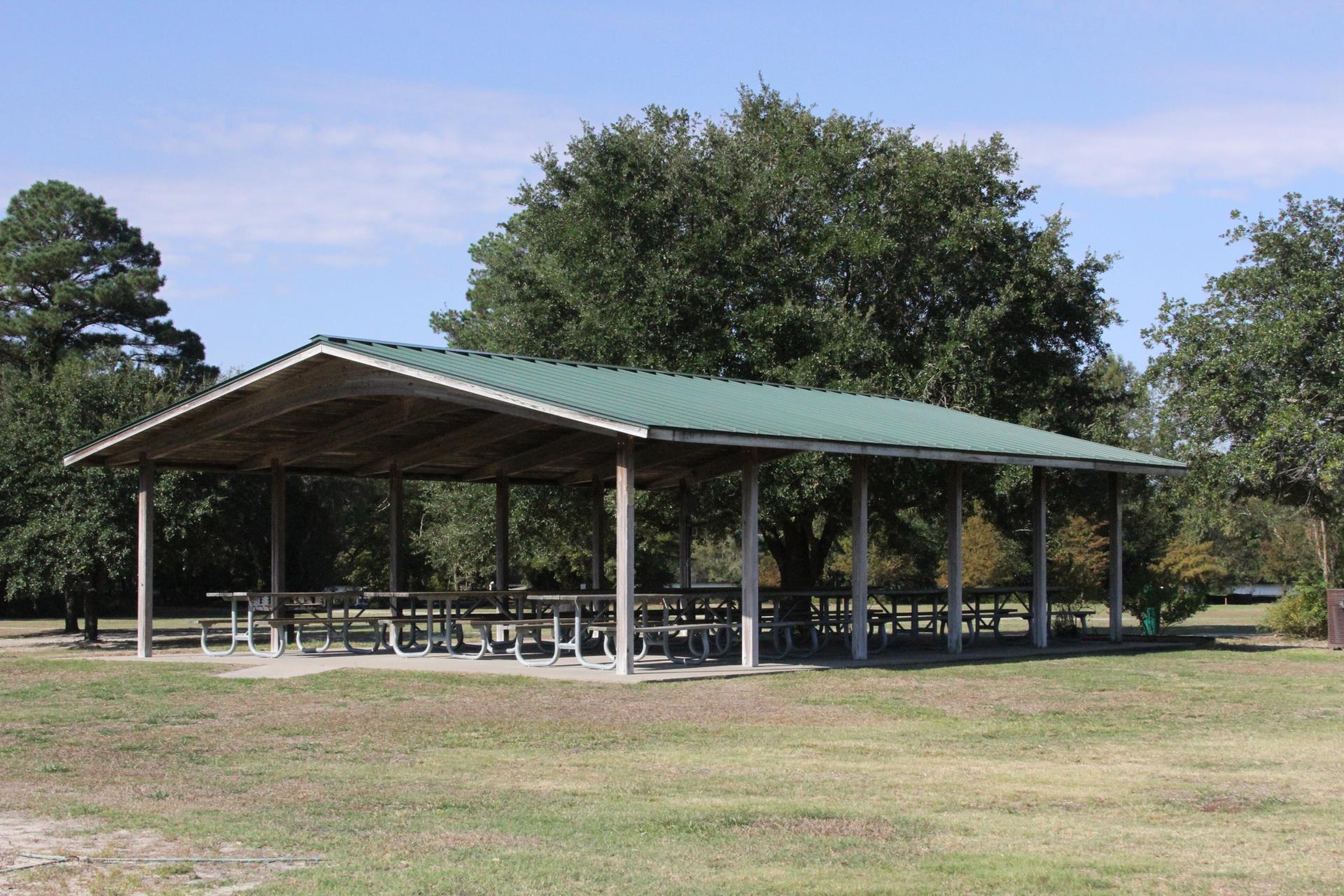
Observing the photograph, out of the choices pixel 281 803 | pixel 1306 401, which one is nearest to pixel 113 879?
pixel 281 803

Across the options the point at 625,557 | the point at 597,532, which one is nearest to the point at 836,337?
the point at 597,532

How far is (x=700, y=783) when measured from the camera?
24.1 ft

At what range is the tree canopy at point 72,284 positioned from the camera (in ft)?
124

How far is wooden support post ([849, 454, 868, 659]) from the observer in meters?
15.1

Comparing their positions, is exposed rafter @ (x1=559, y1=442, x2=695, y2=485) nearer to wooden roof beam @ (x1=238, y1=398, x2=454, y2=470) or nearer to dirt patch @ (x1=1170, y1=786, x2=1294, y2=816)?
wooden roof beam @ (x1=238, y1=398, x2=454, y2=470)

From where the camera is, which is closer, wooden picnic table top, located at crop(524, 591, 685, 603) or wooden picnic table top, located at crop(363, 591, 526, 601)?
wooden picnic table top, located at crop(524, 591, 685, 603)

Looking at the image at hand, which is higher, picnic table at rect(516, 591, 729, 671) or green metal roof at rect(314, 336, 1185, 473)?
green metal roof at rect(314, 336, 1185, 473)

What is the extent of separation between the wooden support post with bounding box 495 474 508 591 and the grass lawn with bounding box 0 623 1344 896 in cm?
659

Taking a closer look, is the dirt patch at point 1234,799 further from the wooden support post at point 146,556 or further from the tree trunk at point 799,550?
the tree trunk at point 799,550

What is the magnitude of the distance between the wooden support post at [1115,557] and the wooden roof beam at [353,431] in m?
9.23

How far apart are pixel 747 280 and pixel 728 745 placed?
15.4 metres

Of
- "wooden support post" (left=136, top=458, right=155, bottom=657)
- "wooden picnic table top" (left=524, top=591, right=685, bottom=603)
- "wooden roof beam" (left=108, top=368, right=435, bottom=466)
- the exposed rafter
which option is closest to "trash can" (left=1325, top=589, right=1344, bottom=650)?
the exposed rafter

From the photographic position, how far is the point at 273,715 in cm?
1041

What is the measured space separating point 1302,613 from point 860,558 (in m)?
10.4
